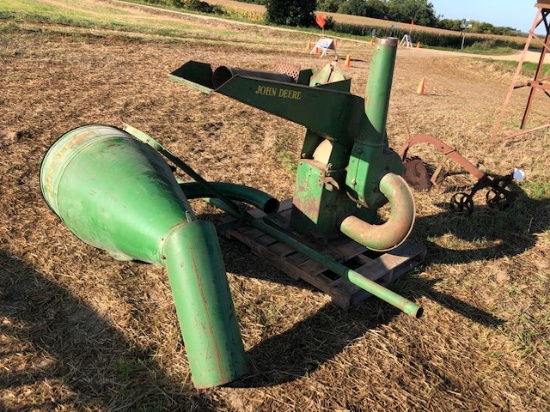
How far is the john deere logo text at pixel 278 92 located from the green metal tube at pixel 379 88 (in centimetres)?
68

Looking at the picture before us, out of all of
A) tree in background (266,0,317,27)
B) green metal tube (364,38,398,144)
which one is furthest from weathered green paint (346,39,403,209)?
tree in background (266,0,317,27)

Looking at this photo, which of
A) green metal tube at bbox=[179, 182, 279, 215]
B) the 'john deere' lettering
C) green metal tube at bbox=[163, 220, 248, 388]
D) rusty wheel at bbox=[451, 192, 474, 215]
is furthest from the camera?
rusty wheel at bbox=[451, 192, 474, 215]

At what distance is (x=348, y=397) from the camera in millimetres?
3039

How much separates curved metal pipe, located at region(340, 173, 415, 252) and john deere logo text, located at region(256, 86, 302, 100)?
45.0 inches

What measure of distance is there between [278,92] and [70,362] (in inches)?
102

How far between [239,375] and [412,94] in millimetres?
12398

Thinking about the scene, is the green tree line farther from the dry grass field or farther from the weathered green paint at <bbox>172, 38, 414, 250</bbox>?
the weathered green paint at <bbox>172, 38, 414, 250</bbox>

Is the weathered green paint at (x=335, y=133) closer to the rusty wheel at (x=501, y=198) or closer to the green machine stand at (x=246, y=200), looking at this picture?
the green machine stand at (x=246, y=200)

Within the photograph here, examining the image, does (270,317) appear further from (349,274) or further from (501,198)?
(501,198)

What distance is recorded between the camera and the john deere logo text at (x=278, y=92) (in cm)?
345

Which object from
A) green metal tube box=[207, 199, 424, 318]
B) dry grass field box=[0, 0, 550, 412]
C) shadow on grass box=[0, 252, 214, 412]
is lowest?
shadow on grass box=[0, 252, 214, 412]

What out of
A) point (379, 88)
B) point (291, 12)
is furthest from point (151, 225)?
point (291, 12)

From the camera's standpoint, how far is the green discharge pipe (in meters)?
2.82

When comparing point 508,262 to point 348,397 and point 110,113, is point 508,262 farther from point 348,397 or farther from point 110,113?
point 110,113
